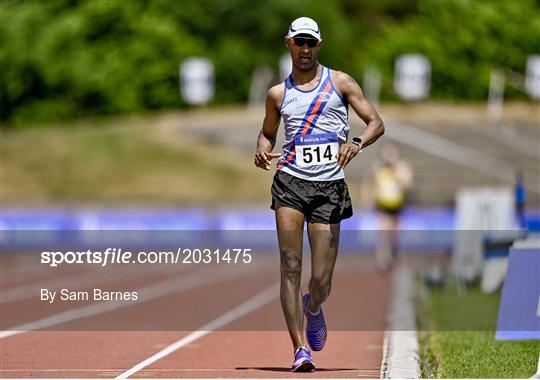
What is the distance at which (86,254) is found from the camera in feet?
96.8

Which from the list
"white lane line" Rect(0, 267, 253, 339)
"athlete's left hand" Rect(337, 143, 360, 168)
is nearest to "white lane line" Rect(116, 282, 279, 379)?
"white lane line" Rect(0, 267, 253, 339)

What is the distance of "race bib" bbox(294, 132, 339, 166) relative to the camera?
868 cm

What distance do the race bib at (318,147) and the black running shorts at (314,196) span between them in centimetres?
17

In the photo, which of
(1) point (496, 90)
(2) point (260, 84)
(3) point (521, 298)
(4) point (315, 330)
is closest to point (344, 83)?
(4) point (315, 330)

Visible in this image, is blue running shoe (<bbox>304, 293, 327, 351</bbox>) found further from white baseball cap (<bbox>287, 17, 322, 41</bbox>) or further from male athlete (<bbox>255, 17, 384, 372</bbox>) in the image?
white baseball cap (<bbox>287, 17, 322, 41</bbox>)

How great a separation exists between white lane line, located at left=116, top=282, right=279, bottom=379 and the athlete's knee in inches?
45.8

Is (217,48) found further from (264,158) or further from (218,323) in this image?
(264,158)

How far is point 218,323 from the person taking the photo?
13719mm

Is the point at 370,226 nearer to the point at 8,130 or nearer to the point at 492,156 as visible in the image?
the point at 492,156

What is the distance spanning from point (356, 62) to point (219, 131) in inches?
650

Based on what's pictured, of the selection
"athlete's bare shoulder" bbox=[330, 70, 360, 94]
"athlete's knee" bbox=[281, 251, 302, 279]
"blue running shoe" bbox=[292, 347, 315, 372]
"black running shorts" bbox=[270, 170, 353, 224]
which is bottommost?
"blue running shoe" bbox=[292, 347, 315, 372]

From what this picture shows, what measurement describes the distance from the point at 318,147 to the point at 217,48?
55754 mm

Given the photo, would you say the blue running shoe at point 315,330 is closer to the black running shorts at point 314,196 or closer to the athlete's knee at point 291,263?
the athlete's knee at point 291,263

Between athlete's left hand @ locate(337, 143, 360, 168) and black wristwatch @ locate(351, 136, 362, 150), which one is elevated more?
black wristwatch @ locate(351, 136, 362, 150)
